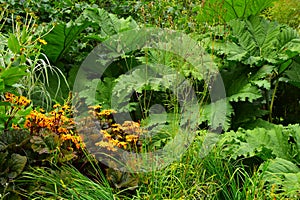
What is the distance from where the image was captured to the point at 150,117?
3514 mm

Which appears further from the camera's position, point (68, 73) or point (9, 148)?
point (68, 73)

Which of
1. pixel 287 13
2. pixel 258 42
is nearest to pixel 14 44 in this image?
pixel 258 42

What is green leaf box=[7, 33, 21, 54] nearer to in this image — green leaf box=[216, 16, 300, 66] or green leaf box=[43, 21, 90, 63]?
green leaf box=[43, 21, 90, 63]

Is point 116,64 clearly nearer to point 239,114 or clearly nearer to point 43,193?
point 239,114

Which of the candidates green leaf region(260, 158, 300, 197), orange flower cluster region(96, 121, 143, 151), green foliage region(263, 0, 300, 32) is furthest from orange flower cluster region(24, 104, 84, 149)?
green foliage region(263, 0, 300, 32)

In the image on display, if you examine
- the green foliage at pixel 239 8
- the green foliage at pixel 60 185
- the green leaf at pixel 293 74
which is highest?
the green foliage at pixel 239 8

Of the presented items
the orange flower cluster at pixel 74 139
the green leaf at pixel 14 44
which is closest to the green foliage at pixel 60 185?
the orange flower cluster at pixel 74 139

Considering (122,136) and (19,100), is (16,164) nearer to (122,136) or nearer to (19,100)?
(19,100)

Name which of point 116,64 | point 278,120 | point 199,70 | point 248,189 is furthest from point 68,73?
point 248,189

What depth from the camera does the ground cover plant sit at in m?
2.55

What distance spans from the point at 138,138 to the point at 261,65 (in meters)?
1.37

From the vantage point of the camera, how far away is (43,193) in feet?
8.02

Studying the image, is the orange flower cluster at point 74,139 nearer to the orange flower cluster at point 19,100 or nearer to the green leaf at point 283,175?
the orange flower cluster at point 19,100

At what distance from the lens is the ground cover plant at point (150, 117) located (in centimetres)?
255
